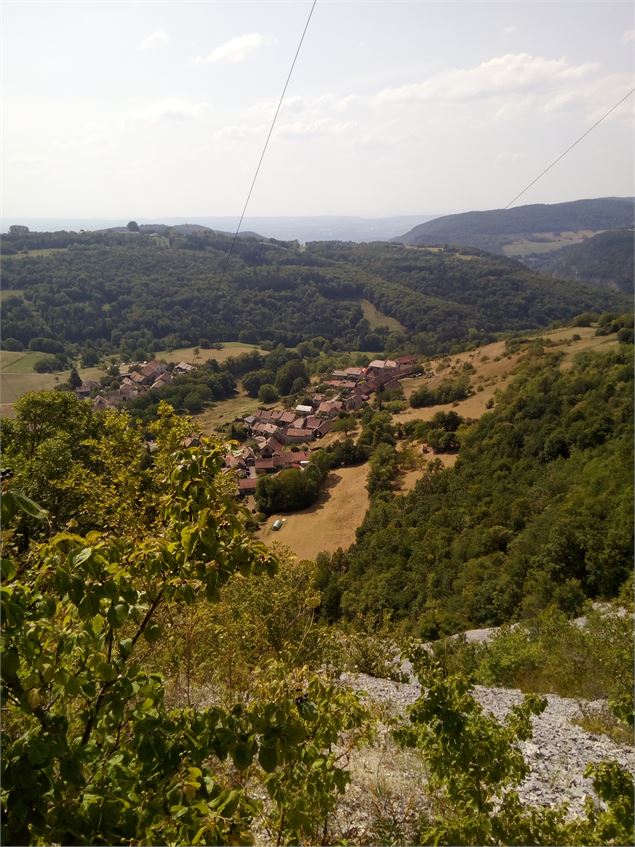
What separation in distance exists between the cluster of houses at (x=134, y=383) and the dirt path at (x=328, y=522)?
2485 cm

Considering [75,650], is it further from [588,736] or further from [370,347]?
[370,347]

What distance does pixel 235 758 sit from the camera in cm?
192

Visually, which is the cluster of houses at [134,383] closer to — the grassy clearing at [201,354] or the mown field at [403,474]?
the grassy clearing at [201,354]

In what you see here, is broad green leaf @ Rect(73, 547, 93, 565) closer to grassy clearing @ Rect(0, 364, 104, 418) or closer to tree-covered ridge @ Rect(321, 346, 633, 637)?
tree-covered ridge @ Rect(321, 346, 633, 637)

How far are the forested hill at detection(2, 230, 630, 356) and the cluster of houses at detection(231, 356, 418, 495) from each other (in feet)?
64.8

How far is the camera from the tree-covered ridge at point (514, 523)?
16719 mm

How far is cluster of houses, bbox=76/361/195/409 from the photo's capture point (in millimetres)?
54688

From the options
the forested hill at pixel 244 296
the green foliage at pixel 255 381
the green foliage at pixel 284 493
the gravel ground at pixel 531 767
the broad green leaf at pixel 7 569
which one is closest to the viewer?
the broad green leaf at pixel 7 569

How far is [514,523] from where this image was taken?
893 inches

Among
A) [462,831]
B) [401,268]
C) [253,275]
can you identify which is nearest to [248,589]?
[462,831]

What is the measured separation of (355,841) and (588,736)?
5.44 meters

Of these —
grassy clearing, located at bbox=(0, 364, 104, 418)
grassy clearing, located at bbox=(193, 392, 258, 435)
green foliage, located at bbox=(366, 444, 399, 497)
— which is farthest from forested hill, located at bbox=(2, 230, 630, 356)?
green foliage, located at bbox=(366, 444, 399, 497)

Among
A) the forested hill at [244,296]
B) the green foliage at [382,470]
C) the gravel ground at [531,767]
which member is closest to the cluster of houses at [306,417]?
the green foliage at [382,470]

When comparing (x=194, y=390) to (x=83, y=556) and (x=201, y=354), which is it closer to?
(x=201, y=354)
